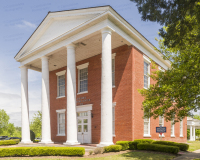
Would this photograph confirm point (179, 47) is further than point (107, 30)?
No

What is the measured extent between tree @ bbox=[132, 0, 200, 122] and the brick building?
3.35m

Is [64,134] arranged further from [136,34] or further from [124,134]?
[136,34]

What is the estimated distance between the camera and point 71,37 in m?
19.1

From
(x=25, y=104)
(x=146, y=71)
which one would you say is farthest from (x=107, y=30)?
(x=25, y=104)

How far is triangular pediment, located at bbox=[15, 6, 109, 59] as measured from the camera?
18.0 meters

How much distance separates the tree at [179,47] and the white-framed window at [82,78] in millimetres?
9431

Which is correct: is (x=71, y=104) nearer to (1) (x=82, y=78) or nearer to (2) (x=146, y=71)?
(1) (x=82, y=78)

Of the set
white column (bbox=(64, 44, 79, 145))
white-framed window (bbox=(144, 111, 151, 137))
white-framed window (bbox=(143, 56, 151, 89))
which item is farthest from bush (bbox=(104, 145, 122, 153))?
white-framed window (bbox=(143, 56, 151, 89))

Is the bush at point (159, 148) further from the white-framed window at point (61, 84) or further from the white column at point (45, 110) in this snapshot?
the white-framed window at point (61, 84)

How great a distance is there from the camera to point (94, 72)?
22.5m

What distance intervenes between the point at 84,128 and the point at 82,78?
5439 mm

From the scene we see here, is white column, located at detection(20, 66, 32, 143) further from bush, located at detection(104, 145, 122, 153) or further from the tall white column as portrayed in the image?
bush, located at detection(104, 145, 122, 153)

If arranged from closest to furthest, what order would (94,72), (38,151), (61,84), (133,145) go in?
(38,151), (133,145), (94,72), (61,84)

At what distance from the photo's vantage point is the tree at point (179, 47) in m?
10.3
